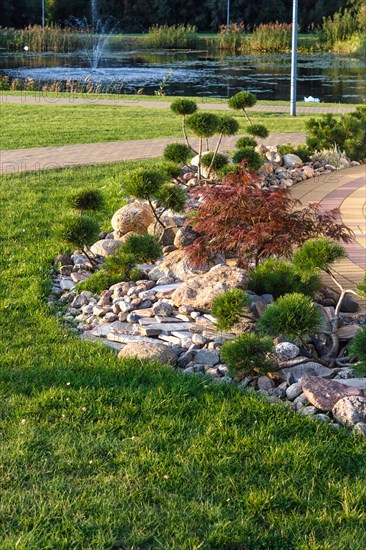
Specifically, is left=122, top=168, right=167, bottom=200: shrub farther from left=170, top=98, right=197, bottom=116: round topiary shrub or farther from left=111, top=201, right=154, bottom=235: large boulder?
left=170, top=98, right=197, bottom=116: round topiary shrub

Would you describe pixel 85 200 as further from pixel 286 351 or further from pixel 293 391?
pixel 293 391

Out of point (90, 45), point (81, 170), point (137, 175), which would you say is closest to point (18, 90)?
point (81, 170)

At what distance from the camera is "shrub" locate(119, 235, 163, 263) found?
5.09 meters

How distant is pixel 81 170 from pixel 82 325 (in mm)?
4956

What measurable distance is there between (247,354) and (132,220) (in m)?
Answer: 2.71

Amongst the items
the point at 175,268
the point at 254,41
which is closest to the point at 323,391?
the point at 175,268

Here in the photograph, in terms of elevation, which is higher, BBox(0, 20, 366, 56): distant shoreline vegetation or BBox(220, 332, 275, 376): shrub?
BBox(0, 20, 366, 56): distant shoreline vegetation

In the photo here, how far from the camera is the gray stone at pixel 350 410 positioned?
10.9 feet

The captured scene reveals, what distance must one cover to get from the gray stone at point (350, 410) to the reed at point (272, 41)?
130 feet

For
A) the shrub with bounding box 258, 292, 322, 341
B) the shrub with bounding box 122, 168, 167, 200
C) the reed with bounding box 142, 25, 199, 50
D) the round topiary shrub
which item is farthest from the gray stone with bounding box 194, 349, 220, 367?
the reed with bounding box 142, 25, 199, 50

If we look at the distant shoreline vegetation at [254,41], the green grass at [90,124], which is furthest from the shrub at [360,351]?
the distant shoreline vegetation at [254,41]

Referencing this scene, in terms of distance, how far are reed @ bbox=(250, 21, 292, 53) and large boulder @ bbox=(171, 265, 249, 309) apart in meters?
38.3

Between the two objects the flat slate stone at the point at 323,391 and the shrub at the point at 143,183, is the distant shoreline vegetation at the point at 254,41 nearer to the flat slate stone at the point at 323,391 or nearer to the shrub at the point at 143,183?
the shrub at the point at 143,183

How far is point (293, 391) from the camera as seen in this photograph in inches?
142
